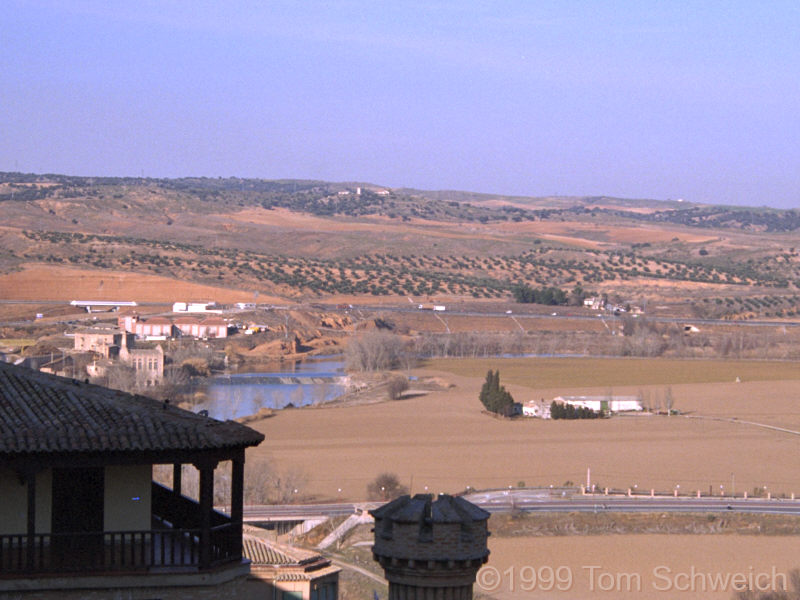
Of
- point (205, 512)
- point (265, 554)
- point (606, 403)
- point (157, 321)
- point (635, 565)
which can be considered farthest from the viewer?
point (157, 321)

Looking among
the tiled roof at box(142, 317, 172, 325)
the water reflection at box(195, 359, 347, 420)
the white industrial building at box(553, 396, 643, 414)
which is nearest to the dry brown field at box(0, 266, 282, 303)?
the tiled roof at box(142, 317, 172, 325)

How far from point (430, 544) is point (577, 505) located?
25348mm

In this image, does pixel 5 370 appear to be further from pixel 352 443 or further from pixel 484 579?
pixel 352 443

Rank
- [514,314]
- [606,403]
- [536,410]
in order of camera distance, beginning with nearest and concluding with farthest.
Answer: [536,410] < [606,403] < [514,314]

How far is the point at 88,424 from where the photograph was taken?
31.3ft

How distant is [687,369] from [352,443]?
3418 centimetres

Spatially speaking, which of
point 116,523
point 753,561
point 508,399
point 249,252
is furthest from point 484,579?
point 249,252

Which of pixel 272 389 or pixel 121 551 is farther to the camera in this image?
pixel 272 389

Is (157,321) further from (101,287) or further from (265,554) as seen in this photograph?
(265,554)

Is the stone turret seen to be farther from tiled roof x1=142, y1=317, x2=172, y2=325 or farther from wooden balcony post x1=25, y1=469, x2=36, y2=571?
tiled roof x1=142, y1=317, x2=172, y2=325

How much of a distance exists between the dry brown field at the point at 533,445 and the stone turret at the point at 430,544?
26779mm

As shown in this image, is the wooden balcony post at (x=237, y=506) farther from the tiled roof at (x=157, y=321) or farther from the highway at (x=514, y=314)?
the highway at (x=514, y=314)

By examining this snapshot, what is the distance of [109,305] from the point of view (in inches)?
3809

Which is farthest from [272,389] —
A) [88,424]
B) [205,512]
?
[88,424]
